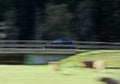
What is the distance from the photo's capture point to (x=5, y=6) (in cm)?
4803

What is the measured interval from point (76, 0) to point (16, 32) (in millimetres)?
6774

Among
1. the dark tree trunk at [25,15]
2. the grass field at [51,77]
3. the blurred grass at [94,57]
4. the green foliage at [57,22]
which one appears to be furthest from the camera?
the dark tree trunk at [25,15]

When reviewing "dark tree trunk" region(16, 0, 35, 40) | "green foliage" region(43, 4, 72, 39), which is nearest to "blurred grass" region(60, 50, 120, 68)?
"green foliage" region(43, 4, 72, 39)

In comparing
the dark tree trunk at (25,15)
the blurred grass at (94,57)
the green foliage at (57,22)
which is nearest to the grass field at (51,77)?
the blurred grass at (94,57)

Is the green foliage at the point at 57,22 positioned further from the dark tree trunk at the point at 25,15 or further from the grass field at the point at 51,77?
the grass field at the point at 51,77

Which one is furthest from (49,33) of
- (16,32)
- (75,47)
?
(75,47)

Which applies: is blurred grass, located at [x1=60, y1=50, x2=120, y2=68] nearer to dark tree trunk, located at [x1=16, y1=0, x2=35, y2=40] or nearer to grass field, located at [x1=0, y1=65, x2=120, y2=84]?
grass field, located at [x1=0, y1=65, x2=120, y2=84]

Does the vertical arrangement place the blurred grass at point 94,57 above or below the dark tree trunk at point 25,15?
below

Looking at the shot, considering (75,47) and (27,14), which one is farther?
(27,14)

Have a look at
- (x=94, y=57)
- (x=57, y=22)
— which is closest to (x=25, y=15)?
(x=57, y=22)

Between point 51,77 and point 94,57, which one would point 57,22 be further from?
point 51,77

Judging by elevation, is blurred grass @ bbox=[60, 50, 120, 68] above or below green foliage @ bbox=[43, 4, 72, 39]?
below

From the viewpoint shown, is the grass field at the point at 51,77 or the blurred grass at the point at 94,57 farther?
the blurred grass at the point at 94,57

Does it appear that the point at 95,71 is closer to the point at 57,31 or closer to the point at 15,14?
the point at 57,31
